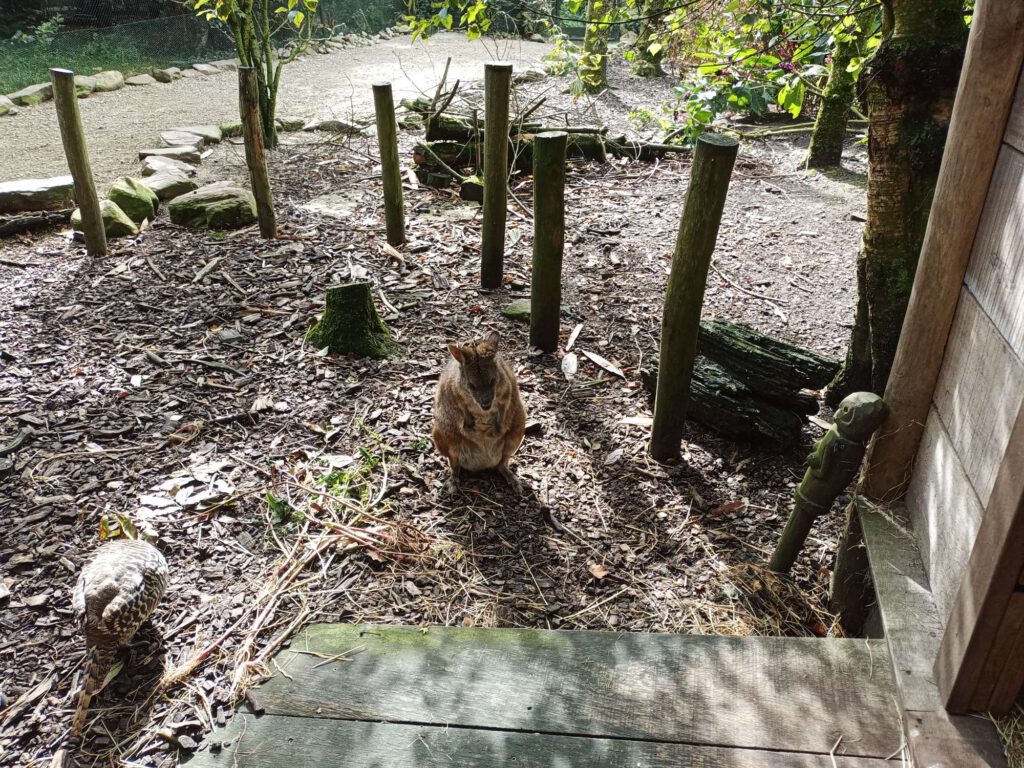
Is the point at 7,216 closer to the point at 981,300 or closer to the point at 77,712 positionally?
the point at 77,712

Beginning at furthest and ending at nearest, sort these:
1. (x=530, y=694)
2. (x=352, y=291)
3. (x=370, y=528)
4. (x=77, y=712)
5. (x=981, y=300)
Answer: (x=352, y=291) → (x=370, y=528) → (x=77, y=712) → (x=530, y=694) → (x=981, y=300)

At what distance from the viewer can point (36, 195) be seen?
8.29 meters

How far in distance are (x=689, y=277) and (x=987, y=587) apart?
230cm

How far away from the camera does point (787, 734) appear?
2.67 meters

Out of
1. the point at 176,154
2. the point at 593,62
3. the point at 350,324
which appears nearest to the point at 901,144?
the point at 350,324

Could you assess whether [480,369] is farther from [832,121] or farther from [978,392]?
[832,121]

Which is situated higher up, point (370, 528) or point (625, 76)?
point (625, 76)

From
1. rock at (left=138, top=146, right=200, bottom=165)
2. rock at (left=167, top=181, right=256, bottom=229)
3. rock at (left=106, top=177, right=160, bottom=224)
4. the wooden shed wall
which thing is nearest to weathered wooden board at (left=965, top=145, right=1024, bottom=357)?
the wooden shed wall

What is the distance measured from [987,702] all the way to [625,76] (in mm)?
17678

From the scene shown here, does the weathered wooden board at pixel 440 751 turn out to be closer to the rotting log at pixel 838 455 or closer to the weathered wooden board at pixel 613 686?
the weathered wooden board at pixel 613 686

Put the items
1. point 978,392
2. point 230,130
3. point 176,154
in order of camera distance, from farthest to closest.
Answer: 1. point 230,130
2. point 176,154
3. point 978,392

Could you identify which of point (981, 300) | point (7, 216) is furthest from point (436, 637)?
point (7, 216)

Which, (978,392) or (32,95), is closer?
(978,392)

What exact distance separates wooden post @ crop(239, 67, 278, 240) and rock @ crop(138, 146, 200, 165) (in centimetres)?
357
